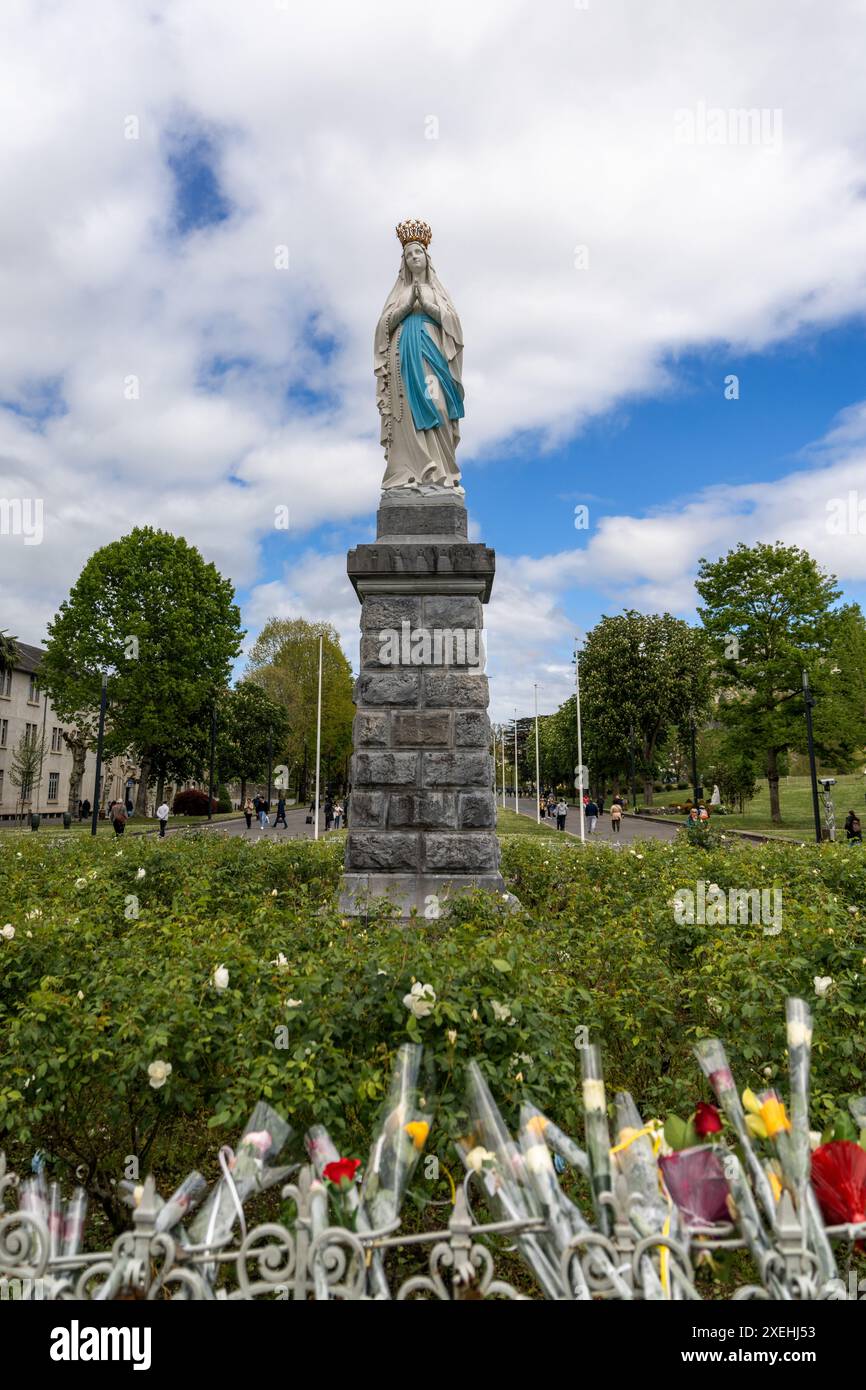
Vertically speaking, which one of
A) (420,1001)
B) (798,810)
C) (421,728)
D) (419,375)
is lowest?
(420,1001)

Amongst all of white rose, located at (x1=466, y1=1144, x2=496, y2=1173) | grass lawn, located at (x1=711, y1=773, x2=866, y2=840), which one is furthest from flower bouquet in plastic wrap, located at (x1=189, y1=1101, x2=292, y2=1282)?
grass lawn, located at (x1=711, y1=773, x2=866, y2=840)

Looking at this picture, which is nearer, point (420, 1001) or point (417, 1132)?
point (417, 1132)

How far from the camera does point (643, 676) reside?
51938mm


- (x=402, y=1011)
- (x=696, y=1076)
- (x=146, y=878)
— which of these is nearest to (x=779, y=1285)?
(x=402, y=1011)

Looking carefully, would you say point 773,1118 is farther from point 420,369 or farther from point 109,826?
point 109,826

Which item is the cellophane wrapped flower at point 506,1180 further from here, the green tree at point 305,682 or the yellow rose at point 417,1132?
the green tree at point 305,682

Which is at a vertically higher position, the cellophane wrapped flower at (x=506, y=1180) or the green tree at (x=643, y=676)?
the green tree at (x=643, y=676)

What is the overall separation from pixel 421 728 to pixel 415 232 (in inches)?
221

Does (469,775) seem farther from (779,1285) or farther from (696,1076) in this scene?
(779,1285)

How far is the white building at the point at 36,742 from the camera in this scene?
49.1 metres

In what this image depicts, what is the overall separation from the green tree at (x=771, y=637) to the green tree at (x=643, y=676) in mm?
12719

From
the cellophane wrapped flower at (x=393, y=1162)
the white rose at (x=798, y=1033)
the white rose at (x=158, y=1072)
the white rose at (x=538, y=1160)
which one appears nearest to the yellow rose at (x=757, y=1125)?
the white rose at (x=798, y=1033)

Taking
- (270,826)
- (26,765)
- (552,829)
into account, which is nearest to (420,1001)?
(552,829)

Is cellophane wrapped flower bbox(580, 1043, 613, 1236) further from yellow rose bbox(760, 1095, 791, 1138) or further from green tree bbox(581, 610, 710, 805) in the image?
green tree bbox(581, 610, 710, 805)
